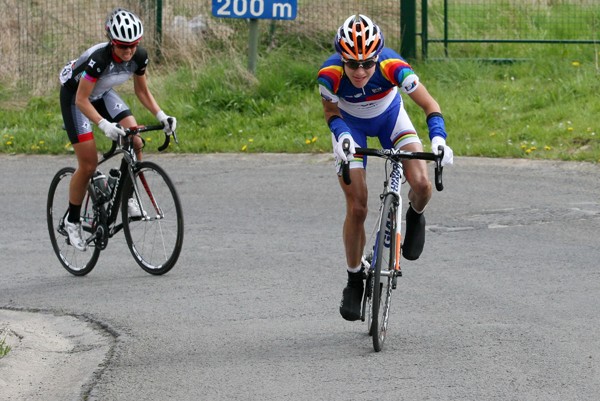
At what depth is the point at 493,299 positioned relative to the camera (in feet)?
26.2

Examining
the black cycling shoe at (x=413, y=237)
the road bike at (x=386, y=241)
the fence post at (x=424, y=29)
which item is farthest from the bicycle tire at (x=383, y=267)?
the fence post at (x=424, y=29)

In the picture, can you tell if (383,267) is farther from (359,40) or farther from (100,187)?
(100,187)

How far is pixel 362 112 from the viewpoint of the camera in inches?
290

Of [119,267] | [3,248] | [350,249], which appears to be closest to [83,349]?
[350,249]

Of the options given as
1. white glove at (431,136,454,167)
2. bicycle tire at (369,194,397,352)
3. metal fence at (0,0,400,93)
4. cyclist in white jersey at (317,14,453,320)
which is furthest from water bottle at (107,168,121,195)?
metal fence at (0,0,400,93)

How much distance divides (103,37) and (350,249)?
11.2 m

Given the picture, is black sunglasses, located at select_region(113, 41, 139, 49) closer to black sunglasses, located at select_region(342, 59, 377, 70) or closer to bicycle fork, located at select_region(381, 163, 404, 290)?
black sunglasses, located at select_region(342, 59, 377, 70)

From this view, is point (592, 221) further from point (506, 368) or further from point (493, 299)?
point (506, 368)

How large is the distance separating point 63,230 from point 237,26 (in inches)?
Result: 331

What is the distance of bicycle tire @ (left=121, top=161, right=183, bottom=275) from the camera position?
29.4 feet

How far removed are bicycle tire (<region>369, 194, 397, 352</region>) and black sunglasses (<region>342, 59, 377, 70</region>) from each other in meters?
0.73

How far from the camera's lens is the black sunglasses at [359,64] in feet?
22.5

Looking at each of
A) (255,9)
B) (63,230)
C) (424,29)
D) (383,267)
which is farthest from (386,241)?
(424,29)

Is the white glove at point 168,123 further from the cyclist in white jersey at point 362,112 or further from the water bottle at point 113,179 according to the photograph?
the cyclist in white jersey at point 362,112
